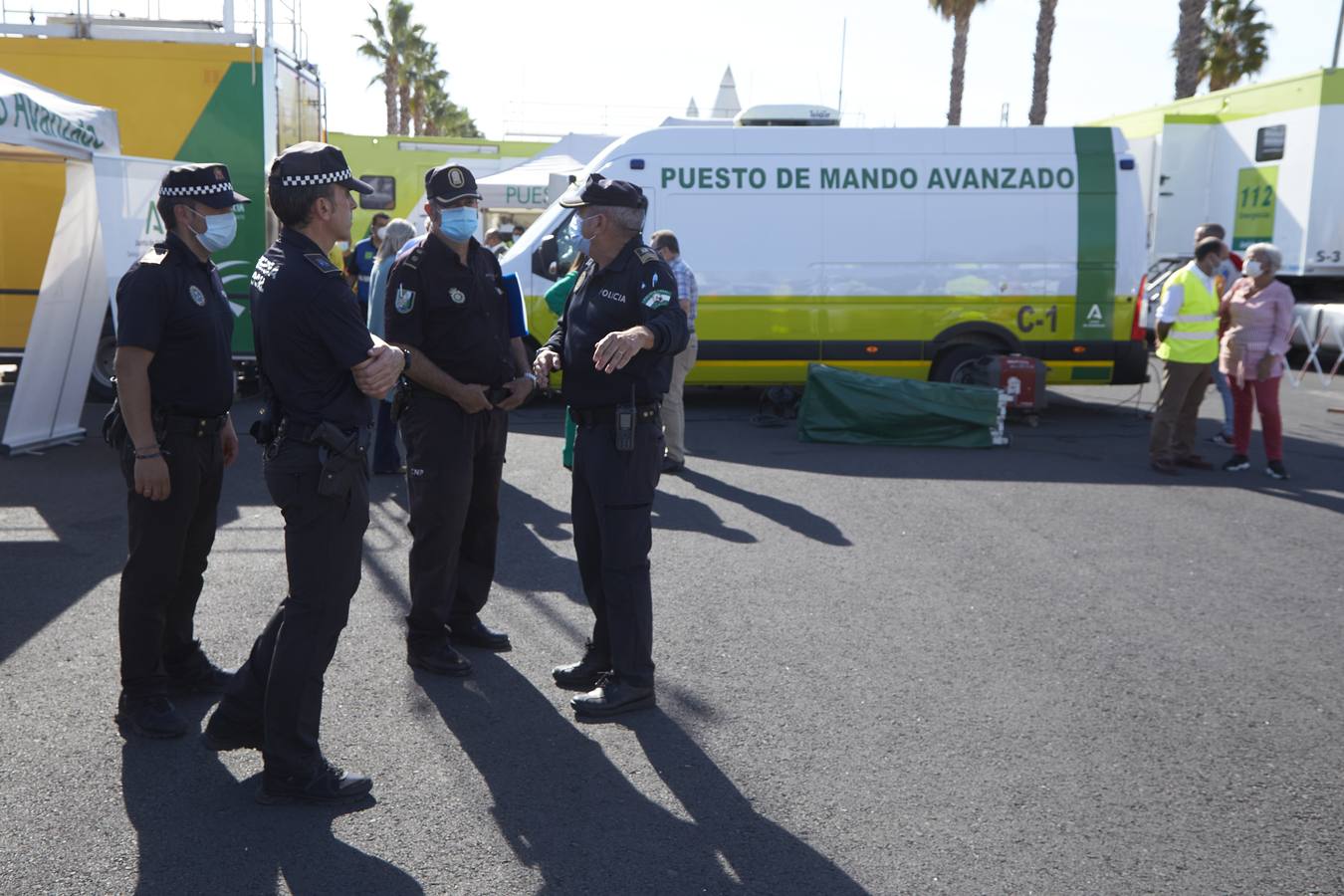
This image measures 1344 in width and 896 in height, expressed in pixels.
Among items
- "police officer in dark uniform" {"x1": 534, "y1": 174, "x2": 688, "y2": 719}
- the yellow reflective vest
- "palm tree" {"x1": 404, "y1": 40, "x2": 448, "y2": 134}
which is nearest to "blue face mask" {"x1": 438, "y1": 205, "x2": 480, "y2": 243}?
"police officer in dark uniform" {"x1": 534, "y1": 174, "x2": 688, "y2": 719}

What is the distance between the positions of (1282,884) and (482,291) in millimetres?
3494

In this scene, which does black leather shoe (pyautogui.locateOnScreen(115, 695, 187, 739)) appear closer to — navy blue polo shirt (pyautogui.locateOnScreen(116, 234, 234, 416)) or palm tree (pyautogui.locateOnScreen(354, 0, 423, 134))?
navy blue polo shirt (pyautogui.locateOnScreen(116, 234, 234, 416))

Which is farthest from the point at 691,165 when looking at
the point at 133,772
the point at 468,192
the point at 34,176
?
the point at 133,772

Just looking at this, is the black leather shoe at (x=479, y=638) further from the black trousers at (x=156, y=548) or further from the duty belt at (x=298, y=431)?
the duty belt at (x=298, y=431)

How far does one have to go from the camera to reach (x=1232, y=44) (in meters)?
33.0

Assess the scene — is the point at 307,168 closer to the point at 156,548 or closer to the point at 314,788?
the point at 156,548

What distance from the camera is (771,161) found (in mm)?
12352

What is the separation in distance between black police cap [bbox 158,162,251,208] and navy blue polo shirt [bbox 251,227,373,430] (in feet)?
2.10

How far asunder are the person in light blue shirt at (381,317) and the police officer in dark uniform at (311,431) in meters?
4.94

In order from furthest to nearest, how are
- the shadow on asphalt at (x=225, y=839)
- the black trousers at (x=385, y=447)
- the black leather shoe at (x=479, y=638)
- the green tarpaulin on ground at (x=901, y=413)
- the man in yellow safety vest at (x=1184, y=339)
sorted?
the green tarpaulin on ground at (x=901, y=413) → the man in yellow safety vest at (x=1184, y=339) → the black trousers at (x=385, y=447) → the black leather shoe at (x=479, y=638) → the shadow on asphalt at (x=225, y=839)

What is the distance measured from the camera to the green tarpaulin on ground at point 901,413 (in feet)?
35.9

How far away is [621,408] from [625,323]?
337mm

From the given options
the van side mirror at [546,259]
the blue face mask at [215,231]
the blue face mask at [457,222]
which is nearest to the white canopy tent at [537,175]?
the van side mirror at [546,259]

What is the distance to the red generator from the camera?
39.0 ft
